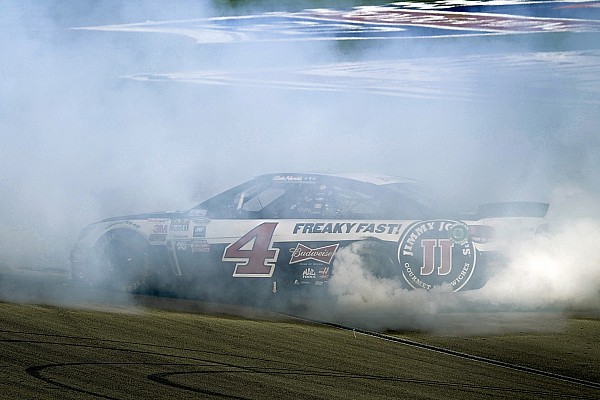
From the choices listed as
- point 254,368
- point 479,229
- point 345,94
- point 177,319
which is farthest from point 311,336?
point 345,94

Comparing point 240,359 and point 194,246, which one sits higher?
point 194,246

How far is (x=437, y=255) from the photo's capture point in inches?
333

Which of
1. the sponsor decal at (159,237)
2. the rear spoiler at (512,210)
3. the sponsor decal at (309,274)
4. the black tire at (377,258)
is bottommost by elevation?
the sponsor decal at (309,274)

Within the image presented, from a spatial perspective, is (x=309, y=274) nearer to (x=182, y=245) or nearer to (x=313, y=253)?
(x=313, y=253)

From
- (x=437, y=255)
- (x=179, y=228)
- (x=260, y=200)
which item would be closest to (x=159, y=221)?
(x=179, y=228)

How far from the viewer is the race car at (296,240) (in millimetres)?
8492

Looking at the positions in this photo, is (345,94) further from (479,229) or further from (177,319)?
(177,319)

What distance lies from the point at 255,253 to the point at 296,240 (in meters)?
0.36

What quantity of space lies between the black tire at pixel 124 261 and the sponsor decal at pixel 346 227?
4.61 feet

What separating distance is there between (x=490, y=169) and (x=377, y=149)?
142cm

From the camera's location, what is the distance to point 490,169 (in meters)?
13.4

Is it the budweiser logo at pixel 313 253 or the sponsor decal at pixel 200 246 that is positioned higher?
the sponsor decal at pixel 200 246

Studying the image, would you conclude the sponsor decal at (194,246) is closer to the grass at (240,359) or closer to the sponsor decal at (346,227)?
the sponsor decal at (346,227)

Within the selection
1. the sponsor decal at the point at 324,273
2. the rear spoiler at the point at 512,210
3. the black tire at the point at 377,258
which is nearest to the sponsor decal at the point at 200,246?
the sponsor decal at the point at 324,273
